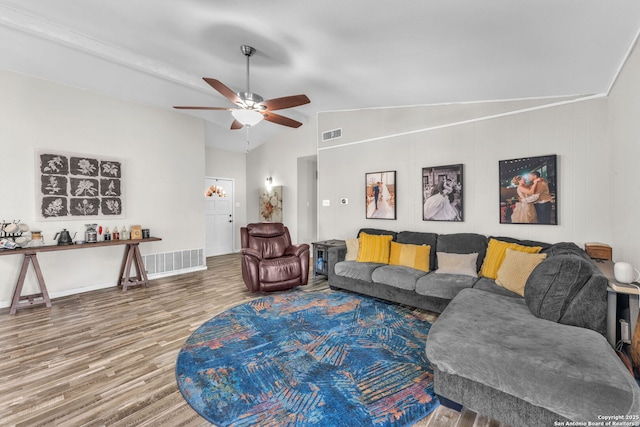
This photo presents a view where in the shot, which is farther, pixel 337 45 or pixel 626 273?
pixel 337 45

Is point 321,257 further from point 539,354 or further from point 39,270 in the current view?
point 39,270

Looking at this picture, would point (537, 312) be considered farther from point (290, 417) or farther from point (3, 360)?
point (3, 360)

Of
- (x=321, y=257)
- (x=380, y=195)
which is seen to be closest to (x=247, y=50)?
(x=380, y=195)

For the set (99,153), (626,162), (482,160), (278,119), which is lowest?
(626,162)

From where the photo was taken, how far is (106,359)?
234cm

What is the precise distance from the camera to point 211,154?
276 inches

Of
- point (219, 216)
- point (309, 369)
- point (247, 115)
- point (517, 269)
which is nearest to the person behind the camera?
point (309, 369)

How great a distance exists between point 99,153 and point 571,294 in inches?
233

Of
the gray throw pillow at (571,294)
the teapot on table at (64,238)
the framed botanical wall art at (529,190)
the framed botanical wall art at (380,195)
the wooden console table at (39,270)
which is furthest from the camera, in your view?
the framed botanical wall art at (380,195)

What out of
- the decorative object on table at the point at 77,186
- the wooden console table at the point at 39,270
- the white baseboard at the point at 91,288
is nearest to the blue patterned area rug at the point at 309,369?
the wooden console table at the point at 39,270

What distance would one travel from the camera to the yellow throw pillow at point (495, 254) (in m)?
3.01

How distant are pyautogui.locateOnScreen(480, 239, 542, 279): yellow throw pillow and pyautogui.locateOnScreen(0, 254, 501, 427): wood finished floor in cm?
181

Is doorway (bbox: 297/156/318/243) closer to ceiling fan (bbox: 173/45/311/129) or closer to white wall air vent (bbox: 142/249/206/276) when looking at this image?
white wall air vent (bbox: 142/249/206/276)

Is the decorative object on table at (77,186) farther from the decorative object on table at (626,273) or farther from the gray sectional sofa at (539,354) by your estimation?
the decorative object on table at (626,273)
